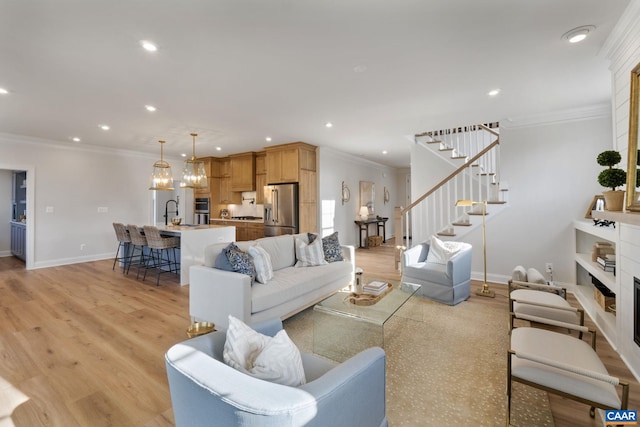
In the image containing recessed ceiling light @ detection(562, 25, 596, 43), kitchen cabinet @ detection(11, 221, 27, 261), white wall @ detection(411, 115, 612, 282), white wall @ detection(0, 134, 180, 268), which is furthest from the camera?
kitchen cabinet @ detection(11, 221, 27, 261)

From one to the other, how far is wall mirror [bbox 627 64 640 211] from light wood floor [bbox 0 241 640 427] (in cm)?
138

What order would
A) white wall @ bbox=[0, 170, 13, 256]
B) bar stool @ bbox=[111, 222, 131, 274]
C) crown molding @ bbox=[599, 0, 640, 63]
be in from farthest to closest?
white wall @ bbox=[0, 170, 13, 256] < bar stool @ bbox=[111, 222, 131, 274] < crown molding @ bbox=[599, 0, 640, 63]

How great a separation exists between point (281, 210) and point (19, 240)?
6.11m

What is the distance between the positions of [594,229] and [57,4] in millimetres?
5456

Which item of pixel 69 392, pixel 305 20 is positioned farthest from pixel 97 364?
pixel 305 20

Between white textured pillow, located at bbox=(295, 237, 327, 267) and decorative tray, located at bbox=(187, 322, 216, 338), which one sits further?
white textured pillow, located at bbox=(295, 237, 327, 267)

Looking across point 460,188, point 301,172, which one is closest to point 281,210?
point 301,172

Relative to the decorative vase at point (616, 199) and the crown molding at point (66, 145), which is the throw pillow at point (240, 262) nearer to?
the decorative vase at point (616, 199)

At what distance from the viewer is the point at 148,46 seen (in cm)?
247

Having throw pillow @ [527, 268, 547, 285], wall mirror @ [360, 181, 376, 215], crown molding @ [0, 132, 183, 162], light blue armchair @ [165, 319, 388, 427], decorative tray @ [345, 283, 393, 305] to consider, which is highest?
crown molding @ [0, 132, 183, 162]

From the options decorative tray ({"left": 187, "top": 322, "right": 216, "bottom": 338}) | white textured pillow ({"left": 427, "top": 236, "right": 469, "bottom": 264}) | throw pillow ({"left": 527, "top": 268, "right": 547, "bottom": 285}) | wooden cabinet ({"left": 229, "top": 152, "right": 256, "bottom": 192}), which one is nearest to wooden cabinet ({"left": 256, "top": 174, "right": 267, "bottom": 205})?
wooden cabinet ({"left": 229, "top": 152, "right": 256, "bottom": 192})

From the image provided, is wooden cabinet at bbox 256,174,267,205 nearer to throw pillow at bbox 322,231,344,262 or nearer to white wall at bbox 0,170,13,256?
throw pillow at bbox 322,231,344,262

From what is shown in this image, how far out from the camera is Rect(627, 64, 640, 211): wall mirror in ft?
6.25

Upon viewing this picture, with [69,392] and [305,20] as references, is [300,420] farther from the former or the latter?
[305,20]
